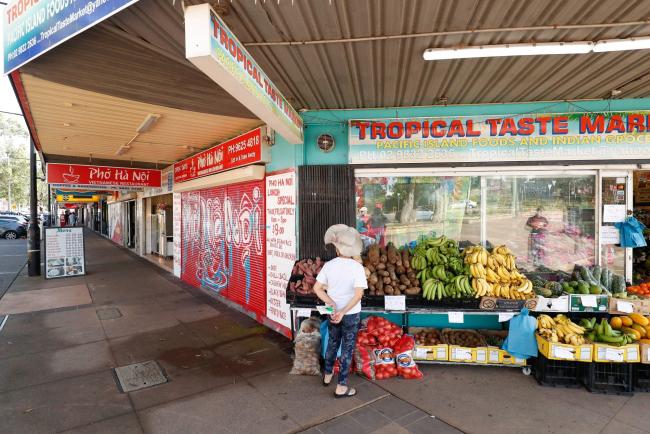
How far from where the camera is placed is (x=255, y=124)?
21.2 feet

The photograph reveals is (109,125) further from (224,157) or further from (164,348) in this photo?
(164,348)

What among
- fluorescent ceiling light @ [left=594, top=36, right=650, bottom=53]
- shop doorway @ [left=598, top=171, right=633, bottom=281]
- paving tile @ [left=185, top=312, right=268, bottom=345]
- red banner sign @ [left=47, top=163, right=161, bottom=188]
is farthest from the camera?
red banner sign @ [left=47, top=163, right=161, bottom=188]

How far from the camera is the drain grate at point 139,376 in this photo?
167 inches

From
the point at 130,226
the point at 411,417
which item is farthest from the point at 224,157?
the point at 130,226

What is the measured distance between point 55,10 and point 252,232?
Result: 439 cm

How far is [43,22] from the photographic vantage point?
3488 mm

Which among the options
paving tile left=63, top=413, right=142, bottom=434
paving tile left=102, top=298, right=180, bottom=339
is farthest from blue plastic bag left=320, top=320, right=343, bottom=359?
paving tile left=102, top=298, right=180, bottom=339

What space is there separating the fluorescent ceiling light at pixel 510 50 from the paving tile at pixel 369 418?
3.67 metres

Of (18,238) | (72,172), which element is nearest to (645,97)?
(72,172)

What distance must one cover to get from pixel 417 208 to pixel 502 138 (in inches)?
63.8

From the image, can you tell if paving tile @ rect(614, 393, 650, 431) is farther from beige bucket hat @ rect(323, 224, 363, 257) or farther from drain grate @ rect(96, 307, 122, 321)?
drain grate @ rect(96, 307, 122, 321)

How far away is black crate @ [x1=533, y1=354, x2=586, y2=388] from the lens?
13.6ft

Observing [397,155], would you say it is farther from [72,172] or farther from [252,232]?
[72,172]

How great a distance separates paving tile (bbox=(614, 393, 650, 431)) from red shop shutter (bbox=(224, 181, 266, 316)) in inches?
200
